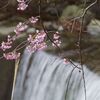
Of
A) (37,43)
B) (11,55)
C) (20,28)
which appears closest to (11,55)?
(11,55)

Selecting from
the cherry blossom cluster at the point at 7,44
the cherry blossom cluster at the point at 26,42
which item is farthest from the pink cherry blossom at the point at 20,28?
the cherry blossom cluster at the point at 7,44

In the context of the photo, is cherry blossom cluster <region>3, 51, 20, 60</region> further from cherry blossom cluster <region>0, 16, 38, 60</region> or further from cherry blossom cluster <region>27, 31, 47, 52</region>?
cherry blossom cluster <region>27, 31, 47, 52</region>

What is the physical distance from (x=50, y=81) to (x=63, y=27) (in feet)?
4.41

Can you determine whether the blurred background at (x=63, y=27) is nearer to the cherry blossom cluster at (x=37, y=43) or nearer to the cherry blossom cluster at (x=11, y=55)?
the cherry blossom cluster at (x=11, y=55)

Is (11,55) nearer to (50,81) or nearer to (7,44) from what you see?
(7,44)

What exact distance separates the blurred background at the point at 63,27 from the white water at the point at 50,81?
126mm

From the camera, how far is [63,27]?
15.3ft

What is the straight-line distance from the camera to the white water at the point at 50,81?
10.2ft

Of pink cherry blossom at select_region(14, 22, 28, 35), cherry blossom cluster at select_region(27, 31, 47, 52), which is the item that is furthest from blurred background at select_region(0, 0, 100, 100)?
cherry blossom cluster at select_region(27, 31, 47, 52)

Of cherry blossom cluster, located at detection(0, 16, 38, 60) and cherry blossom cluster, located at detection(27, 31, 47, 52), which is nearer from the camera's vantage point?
cherry blossom cluster, located at detection(27, 31, 47, 52)

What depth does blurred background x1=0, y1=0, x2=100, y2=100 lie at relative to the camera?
12.4 ft

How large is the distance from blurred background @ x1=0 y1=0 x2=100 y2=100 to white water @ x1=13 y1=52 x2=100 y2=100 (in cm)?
13

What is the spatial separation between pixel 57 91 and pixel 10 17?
2.04 meters

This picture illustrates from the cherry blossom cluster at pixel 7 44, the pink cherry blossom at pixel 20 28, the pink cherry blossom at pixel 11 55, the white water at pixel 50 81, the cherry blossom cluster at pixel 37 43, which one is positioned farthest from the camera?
the pink cherry blossom at pixel 20 28
